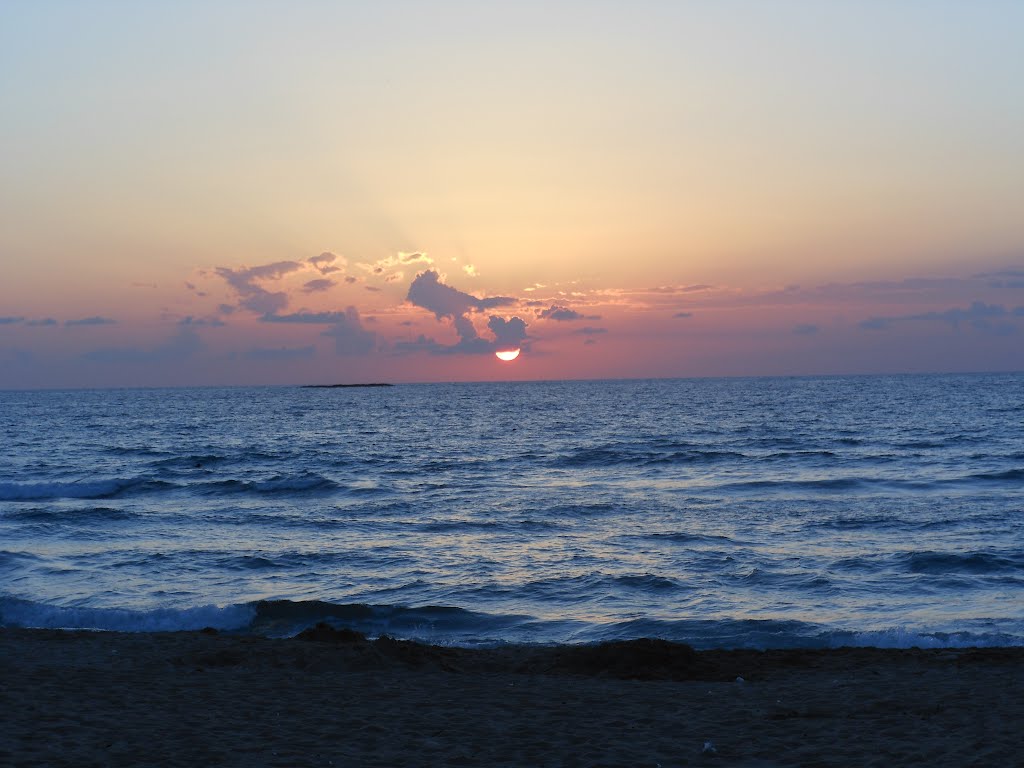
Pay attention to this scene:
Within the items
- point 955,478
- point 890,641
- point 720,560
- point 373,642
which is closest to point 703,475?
point 955,478

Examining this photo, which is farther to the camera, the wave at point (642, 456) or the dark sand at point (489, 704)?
the wave at point (642, 456)

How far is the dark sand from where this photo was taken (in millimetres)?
9656

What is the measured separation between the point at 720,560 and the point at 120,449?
5233 cm

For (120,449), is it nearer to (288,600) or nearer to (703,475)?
(703,475)

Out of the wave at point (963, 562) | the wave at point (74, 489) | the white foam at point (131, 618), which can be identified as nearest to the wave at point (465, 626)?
the white foam at point (131, 618)

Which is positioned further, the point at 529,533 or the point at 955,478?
the point at 955,478

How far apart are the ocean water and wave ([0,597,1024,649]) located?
0.06 metres

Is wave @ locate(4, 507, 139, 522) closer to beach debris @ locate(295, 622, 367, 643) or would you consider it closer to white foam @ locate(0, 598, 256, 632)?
white foam @ locate(0, 598, 256, 632)

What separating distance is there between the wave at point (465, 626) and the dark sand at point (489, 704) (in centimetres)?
153

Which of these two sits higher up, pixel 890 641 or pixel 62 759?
pixel 62 759

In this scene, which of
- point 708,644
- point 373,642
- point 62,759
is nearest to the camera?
point 62,759

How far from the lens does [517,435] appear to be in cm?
7450

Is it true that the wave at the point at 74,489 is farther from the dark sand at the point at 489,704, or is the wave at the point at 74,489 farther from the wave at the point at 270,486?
the dark sand at the point at 489,704

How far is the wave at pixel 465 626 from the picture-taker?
16547mm
